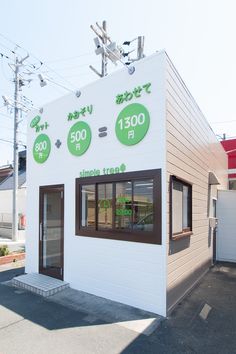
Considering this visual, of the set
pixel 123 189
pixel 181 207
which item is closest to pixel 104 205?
pixel 123 189

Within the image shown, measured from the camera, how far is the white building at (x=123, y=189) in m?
4.93

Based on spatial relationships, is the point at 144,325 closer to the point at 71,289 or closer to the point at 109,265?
the point at 109,265

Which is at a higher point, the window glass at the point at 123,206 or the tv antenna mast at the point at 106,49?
the tv antenna mast at the point at 106,49

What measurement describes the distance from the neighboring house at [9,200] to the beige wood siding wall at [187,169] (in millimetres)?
8677

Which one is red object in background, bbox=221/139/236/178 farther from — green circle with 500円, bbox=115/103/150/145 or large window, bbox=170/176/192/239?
green circle with 500円, bbox=115/103/150/145

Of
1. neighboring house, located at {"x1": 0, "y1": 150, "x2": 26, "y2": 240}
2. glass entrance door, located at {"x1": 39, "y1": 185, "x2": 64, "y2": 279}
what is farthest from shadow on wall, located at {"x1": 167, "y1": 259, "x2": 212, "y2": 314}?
neighboring house, located at {"x1": 0, "y1": 150, "x2": 26, "y2": 240}

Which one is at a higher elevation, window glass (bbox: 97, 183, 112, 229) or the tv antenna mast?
the tv antenna mast

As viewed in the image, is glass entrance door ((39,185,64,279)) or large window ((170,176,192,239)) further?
glass entrance door ((39,185,64,279))

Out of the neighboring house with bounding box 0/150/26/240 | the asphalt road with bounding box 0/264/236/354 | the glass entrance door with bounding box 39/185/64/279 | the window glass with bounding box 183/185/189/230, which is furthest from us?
the neighboring house with bounding box 0/150/26/240

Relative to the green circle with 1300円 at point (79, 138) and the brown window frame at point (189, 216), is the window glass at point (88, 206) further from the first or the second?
the brown window frame at point (189, 216)

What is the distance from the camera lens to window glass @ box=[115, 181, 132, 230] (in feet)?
17.4

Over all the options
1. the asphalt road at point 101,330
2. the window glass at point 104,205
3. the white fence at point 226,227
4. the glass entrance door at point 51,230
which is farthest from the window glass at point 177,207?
the white fence at point 226,227

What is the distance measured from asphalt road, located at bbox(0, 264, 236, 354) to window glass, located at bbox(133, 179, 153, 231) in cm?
168

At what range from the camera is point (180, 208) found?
5738 millimetres
